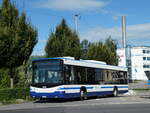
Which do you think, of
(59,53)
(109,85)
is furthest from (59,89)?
(59,53)

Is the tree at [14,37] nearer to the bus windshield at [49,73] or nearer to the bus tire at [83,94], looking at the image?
the bus windshield at [49,73]

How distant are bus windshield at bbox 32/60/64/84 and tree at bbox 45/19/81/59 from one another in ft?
32.3

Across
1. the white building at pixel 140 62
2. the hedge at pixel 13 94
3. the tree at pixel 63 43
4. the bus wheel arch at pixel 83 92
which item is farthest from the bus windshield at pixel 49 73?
the white building at pixel 140 62

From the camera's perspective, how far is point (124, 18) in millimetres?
45062

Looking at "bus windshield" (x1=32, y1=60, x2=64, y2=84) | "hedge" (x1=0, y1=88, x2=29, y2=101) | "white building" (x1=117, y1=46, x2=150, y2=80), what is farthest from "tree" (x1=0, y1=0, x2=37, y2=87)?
"white building" (x1=117, y1=46, x2=150, y2=80)

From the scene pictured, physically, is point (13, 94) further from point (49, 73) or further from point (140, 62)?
point (140, 62)

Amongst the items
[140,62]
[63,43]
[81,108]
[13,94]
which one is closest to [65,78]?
[13,94]

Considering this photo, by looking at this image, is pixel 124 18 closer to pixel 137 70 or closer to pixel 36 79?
pixel 36 79

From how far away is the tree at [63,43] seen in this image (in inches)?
1239

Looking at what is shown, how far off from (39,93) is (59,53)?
1074 cm

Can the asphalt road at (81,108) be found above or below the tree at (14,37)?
below

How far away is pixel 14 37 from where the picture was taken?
2267 centimetres

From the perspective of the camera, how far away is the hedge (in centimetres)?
2200

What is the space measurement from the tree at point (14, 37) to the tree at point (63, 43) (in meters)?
7.32
